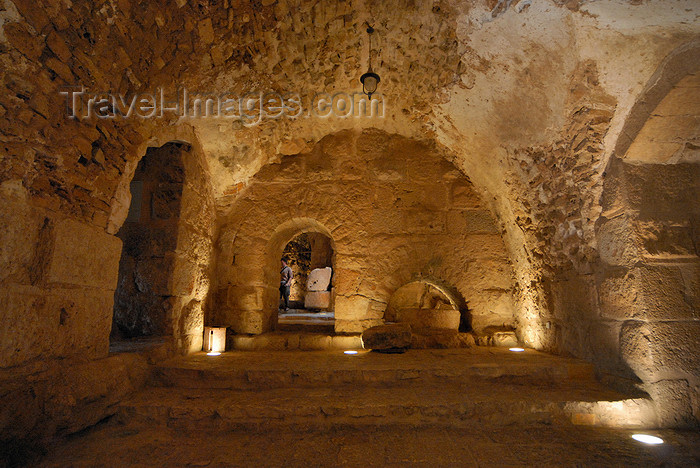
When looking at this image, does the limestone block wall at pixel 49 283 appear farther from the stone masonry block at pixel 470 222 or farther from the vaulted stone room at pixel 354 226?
the stone masonry block at pixel 470 222

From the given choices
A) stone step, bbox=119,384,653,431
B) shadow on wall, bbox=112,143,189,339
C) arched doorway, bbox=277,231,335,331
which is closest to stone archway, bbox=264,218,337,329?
shadow on wall, bbox=112,143,189,339

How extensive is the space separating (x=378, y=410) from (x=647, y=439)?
1.70 meters

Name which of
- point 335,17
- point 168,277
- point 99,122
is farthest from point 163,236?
point 335,17

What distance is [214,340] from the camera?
4.19 metres

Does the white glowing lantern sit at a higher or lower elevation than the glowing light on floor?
higher

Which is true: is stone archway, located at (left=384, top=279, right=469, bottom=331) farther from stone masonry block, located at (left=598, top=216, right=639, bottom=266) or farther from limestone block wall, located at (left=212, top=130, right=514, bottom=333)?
stone masonry block, located at (left=598, top=216, right=639, bottom=266)

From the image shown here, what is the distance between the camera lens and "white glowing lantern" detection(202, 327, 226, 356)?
13.7ft

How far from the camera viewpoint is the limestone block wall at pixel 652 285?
2.55 metres

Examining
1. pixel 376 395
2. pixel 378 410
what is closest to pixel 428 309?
pixel 376 395

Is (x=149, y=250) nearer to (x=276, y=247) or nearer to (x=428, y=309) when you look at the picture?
(x=276, y=247)

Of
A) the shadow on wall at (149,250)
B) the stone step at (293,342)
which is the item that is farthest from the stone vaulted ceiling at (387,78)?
Result: the stone step at (293,342)

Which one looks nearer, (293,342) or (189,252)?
(189,252)

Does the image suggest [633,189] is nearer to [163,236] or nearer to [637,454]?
[637,454]

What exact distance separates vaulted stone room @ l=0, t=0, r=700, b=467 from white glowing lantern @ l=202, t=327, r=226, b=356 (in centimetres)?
3
